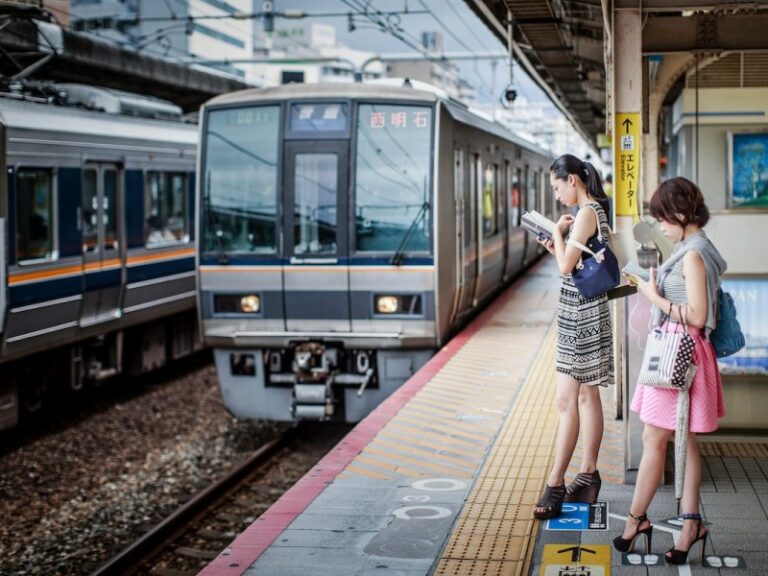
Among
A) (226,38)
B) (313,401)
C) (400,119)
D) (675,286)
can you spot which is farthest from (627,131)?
(226,38)

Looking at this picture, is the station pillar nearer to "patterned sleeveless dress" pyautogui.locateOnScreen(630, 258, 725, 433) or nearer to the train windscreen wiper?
"patterned sleeveless dress" pyautogui.locateOnScreen(630, 258, 725, 433)

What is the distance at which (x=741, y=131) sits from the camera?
344 inches

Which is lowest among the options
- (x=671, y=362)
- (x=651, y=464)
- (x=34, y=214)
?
(x=651, y=464)

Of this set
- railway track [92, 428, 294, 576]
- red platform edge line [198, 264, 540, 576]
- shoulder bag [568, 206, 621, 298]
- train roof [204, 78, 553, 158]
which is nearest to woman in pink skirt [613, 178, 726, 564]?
shoulder bag [568, 206, 621, 298]

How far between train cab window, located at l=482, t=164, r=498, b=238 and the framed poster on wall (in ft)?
12.2

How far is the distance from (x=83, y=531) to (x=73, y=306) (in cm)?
360

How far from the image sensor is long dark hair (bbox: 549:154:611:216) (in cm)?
484

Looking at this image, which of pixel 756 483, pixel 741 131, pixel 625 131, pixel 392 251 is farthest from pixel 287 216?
pixel 756 483

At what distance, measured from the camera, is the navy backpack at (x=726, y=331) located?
4.38 m

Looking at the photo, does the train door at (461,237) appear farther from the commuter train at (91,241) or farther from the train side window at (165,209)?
the train side window at (165,209)

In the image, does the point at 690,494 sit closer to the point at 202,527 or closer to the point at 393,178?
the point at 202,527

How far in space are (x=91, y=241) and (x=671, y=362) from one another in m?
8.35

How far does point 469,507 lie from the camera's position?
5398 millimetres

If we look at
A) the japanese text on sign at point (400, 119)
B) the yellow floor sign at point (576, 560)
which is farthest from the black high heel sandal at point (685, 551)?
the japanese text on sign at point (400, 119)
